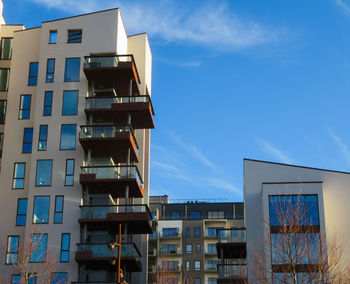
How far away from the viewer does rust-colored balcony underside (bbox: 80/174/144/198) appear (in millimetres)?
48000

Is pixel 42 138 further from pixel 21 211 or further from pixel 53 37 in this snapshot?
pixel 53 37

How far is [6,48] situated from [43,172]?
12433 mm

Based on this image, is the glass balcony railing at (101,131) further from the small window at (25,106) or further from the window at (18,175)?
the small window at (25,106)

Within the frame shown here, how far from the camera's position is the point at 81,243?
46719 mm

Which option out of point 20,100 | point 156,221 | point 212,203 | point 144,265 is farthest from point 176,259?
point 20,100

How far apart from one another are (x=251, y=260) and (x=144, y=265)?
423 inches

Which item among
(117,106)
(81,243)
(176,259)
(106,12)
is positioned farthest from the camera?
(176,259)

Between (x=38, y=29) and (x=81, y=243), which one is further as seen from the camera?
(x=38, y=29)

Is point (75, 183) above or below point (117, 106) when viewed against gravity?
below

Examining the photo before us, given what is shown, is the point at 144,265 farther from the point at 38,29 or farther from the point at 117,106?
the point at 38,29

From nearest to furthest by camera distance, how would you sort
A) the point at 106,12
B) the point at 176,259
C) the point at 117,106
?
1. the point at 117,106
2. the point at 106,12
3. the point at 176,259

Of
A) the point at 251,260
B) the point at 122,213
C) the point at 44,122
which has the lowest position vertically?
the point at 251,260

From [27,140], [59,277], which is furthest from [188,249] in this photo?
[59,277]

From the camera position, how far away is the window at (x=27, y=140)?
168 feet
